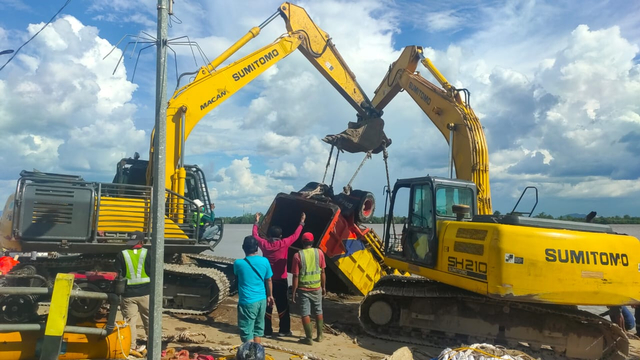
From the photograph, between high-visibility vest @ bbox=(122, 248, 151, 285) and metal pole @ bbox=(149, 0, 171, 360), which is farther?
high-visibility vest @ bbox=(122, 248, 151, 285)

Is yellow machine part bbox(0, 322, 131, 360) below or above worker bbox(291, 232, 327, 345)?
below

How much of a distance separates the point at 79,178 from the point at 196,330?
10.6 feet

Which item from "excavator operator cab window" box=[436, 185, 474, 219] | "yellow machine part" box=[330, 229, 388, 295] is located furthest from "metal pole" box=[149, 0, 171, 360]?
"yellow machine part" box=[330, 229, 388, 295]

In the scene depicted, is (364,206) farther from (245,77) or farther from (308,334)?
(245,77)

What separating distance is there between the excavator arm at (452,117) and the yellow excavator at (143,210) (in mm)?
1366

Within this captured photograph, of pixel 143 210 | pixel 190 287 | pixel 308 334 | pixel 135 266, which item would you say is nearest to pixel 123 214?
pixel 143 210

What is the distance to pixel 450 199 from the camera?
777cm

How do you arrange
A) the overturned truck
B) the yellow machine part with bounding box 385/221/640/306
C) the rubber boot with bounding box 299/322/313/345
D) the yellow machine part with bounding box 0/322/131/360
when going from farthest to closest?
the overturned truck < the rubber boot with bounding box 299/322/313/345 < the yellow machine part with bounding box 385/221/640/306 < the yellow machine part with bounding box 0/322/131/360

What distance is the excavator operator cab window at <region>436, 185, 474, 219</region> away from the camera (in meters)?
7.53

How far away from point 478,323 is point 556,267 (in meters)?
1.66

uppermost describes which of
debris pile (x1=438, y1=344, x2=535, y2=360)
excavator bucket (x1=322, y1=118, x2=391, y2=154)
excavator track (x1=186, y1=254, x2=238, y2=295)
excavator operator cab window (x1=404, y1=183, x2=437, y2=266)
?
excavator bucket (x1=322, y1=118, x2=391, y2=154)

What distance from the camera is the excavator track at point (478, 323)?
6.70 metres

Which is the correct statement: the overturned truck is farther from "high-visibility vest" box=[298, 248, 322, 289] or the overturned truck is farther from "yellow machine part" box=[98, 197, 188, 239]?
"yellow machine part" box=[98, 197, 188, 239]

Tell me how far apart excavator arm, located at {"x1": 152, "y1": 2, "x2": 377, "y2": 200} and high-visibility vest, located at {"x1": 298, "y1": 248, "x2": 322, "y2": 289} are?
3.37 meters
